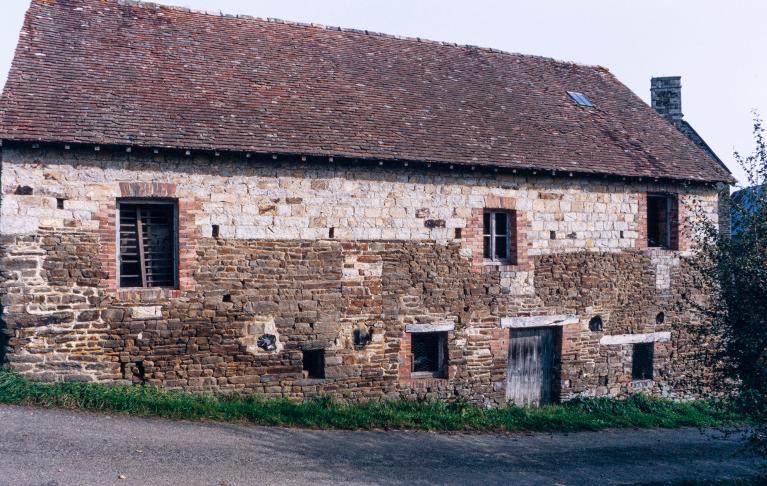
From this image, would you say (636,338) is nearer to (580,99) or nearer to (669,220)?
(669,220)

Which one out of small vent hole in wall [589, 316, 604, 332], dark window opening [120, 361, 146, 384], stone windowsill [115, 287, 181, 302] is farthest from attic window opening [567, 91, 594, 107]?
dark window opening [120, 361, 146, 384]

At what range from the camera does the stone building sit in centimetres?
1038

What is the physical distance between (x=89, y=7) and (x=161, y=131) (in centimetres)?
451

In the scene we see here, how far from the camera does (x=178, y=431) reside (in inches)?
362

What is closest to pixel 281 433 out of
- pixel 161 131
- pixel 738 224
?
pixel 161 131

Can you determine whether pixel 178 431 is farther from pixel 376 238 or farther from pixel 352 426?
pixel 376 238

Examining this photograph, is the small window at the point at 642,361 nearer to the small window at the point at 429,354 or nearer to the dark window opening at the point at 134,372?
the small window at the point at 429,354

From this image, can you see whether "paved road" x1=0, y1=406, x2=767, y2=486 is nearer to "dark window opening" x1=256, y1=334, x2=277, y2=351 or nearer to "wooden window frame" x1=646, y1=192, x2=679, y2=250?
"dark window opening" x1=256, y1=334, x2=277, y2=351

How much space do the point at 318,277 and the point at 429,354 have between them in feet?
9.44

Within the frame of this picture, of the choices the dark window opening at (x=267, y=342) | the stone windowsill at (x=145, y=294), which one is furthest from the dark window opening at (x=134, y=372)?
the dark window opening at (x=267, y=342)

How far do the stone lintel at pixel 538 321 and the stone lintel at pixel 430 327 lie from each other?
1242 mm

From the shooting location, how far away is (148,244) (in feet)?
36.1

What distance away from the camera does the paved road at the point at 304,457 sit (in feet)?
25.4

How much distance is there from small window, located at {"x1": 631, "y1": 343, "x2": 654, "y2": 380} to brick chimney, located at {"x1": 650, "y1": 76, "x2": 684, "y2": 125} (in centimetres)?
886
